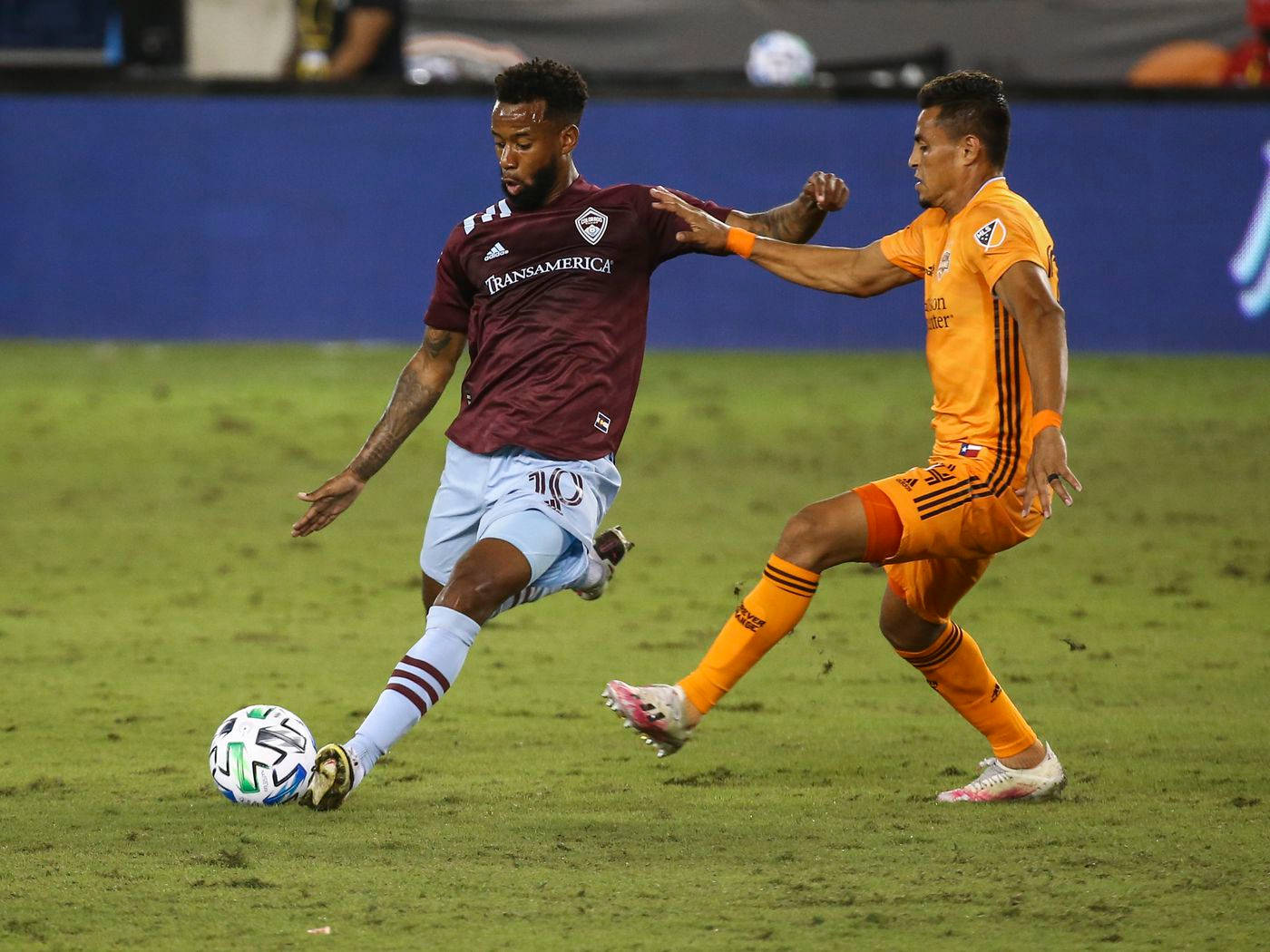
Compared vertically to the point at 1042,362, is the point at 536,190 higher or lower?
higher

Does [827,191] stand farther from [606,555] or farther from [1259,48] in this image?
[1259,48]

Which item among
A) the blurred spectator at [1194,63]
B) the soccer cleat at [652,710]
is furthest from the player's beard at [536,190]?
the blurred spectator at [1194,63]

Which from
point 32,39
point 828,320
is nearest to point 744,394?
point 828,320

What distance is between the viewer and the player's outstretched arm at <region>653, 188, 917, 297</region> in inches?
227

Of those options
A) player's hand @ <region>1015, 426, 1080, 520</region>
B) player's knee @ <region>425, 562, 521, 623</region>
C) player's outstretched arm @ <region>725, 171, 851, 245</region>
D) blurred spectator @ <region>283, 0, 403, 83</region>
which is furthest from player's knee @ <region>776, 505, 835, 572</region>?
blurred spectator @ <region>283, 0, 403, 83</region>

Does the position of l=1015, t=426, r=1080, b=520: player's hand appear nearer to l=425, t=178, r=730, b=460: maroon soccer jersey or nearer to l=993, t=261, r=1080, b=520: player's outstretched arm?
l=993, t=261, r=1080, b=520: player's outstretched arm

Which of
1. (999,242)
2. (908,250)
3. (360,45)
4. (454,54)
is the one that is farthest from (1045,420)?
(454,54)

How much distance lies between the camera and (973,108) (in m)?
5.59

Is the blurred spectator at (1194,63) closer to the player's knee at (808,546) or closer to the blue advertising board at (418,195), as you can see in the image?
the blue advertising board at (418,195)

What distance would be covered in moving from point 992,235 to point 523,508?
159 cm

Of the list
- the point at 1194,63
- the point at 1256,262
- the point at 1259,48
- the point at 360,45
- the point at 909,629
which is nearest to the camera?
the point at 909,629

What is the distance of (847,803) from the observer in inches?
221

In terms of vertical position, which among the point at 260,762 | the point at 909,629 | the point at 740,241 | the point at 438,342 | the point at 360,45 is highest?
the point at 740,241

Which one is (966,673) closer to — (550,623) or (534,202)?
(534,202)
